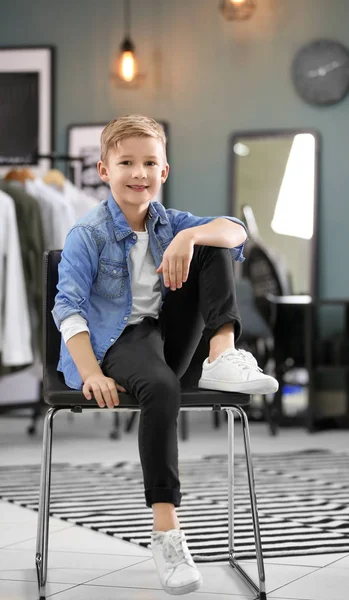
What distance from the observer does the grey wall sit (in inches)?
225

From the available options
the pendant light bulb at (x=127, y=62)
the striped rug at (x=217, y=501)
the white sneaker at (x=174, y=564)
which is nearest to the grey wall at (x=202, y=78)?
the pendant light bulb at (x=127, y=62)

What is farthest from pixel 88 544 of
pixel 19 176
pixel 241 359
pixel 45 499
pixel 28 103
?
pixel 28 103

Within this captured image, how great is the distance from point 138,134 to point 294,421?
3.38 m

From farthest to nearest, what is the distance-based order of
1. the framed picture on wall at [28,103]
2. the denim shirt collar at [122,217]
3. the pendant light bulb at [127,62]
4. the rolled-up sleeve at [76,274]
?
the framed picture on wall at [28,103] → the pendant light bulb at [127,62] → the denim shirt collar at [122,217] → the rolled-up sleeve at [76,274]

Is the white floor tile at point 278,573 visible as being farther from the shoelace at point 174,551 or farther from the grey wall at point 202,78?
the grey wall at point 202,78

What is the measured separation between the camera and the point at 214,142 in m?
5.94

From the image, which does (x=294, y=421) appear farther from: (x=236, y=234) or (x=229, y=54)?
(x=236, y=234)

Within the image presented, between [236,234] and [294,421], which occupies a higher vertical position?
[236,234]

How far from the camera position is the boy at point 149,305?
5.63ft

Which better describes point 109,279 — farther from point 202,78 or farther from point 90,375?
point 202,78

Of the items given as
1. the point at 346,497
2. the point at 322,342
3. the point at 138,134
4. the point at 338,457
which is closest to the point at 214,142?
the point at 322,342

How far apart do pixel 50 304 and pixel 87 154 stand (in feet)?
13.9

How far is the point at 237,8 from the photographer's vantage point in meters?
5.68

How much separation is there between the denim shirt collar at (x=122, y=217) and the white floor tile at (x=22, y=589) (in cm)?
67
